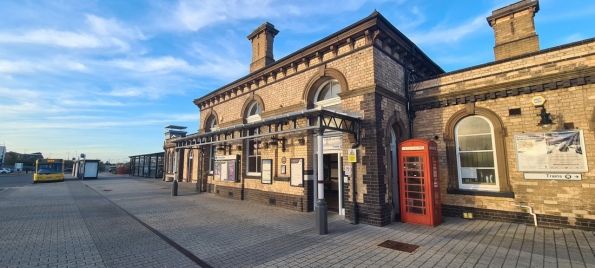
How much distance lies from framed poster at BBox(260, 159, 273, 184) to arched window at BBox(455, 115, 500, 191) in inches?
254

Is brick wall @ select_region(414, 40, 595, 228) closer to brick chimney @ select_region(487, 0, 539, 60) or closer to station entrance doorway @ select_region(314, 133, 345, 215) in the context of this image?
station entrance doorway @ select_region(314, 133, 345, 215)

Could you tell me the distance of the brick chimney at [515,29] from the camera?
9.79 metres

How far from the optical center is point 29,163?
6147cm

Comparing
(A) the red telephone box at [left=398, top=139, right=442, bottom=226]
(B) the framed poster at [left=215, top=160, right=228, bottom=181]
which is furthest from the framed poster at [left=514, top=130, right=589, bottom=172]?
(B) the framed poster at [left=215, top=160, right=228, bottom=181]

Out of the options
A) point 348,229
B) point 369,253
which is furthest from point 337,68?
point 369,253

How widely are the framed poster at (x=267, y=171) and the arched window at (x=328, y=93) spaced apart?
3049mm

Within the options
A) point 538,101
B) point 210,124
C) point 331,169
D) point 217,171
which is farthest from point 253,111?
point 538,101

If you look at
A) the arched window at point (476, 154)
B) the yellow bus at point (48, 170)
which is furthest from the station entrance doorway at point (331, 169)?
the yellow bus at point (48, 170)

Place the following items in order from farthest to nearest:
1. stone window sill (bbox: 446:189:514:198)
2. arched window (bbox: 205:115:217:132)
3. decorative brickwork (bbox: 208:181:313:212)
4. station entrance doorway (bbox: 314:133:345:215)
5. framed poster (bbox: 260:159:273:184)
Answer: arched window (bbox: 205:115:217:132) < framed poster (bbox: 260:159:273:184) < decorative brickwork (bbox: 208:181:313:212) < station entrance doorway (bbox: 314:133:345:215) < stone window sill (bbox: 446:189:514:198)

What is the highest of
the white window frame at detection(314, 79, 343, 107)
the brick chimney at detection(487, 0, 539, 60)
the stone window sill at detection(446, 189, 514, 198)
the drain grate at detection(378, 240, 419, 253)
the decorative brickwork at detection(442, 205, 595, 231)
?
the brick chimney at detection(487, 0, 539, 60)

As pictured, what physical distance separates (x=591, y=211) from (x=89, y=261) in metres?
10.5

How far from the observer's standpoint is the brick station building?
633 centimetres

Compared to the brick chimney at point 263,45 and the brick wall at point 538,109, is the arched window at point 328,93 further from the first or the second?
the brick chimney at point 263,45

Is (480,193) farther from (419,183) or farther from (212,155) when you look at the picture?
(212,155)
